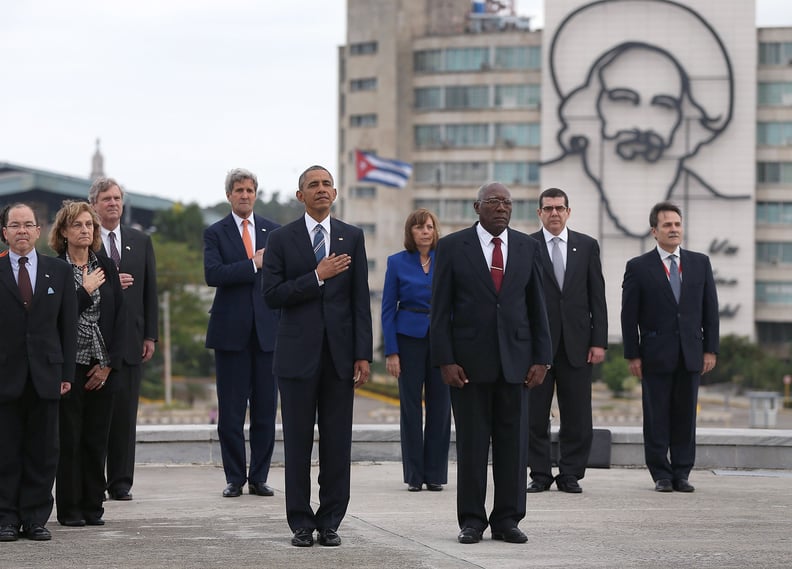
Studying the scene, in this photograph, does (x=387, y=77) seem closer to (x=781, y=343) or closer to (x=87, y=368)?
(x=781, y=343)

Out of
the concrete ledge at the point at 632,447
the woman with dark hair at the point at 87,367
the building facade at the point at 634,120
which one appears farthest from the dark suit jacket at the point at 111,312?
the building facade at the point at 634,120

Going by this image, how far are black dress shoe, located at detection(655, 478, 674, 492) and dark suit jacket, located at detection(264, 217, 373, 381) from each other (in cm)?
383

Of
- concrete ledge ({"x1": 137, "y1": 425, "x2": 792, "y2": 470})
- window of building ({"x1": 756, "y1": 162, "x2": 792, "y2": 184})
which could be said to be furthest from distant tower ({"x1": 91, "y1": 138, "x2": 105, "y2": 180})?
concrete ledge ({"x1": 137, "y1": 425, "x2": 792, "y2": 470})

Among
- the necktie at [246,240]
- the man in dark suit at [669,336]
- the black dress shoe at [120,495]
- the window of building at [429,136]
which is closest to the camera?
the black dress shoe at [120,495]

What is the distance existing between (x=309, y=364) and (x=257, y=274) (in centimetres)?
274

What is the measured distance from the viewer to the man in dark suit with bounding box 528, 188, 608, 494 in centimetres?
1235

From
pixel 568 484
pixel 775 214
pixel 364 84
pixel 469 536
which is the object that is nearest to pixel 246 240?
pixel 568 484

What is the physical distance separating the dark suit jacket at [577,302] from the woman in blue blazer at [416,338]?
1.02 meters

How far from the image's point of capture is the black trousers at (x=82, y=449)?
10102mm

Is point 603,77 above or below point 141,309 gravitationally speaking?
above

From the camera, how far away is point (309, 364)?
933cm

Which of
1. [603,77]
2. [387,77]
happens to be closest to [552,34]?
[603,77]

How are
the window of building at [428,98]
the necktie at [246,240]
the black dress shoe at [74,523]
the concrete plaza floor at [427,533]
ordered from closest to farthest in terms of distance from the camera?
1. the concrete plaza floor at [427,533]
2. the black dress shoe at [74,523]
3. the necktie at [246,240]
4. the window of building at [428,98]

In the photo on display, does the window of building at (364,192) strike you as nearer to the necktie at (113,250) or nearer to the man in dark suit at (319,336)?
the necktie at (113,250)
